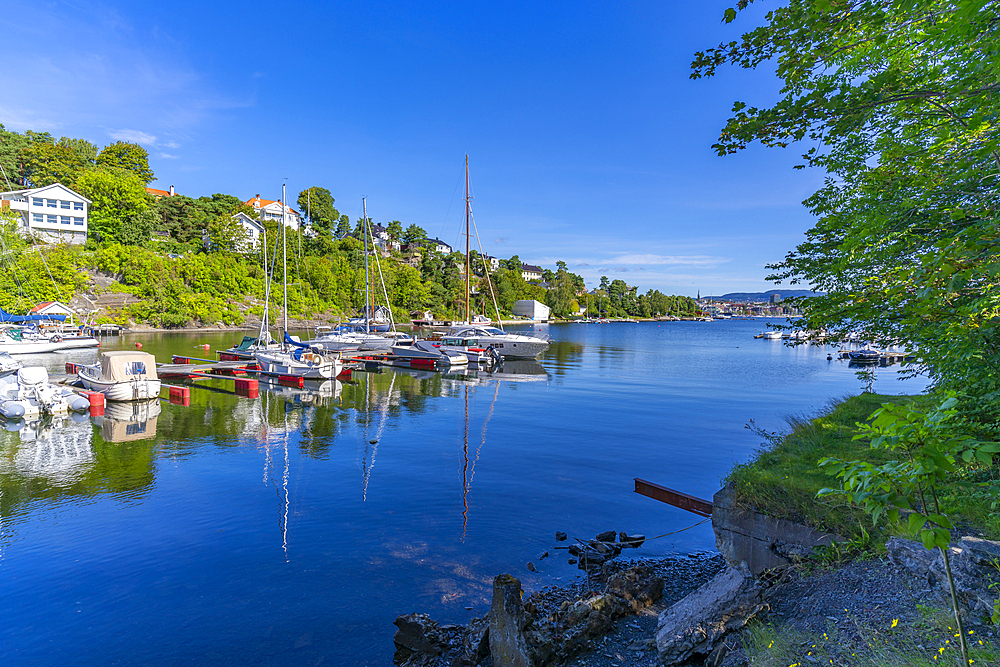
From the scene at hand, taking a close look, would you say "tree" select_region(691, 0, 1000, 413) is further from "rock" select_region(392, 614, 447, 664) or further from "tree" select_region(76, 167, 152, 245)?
"tree" select_region(76, 167, 152, 245)

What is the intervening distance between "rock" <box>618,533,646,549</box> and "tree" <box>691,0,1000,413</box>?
18.0ft

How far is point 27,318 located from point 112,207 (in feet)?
124

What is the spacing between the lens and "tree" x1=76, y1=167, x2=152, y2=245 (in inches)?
2975

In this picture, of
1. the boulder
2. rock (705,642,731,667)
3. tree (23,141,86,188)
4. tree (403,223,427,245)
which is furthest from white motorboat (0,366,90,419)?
tree (403,223,427,245)

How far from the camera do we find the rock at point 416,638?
6625 millimetres

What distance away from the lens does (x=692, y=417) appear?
22.4 metres

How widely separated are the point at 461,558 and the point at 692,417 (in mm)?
15941

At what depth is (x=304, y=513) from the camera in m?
11.4

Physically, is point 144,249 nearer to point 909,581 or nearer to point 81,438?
point 81,438

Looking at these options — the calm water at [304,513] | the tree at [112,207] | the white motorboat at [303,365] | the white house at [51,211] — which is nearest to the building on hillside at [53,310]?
the white house at [51,211]

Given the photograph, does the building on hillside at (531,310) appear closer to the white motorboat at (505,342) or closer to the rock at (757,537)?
the white motorboat at (505,342)

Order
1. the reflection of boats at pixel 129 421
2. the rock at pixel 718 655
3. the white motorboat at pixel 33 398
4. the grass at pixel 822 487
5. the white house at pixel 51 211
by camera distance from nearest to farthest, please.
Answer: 1. the rock at pixel 718 655
2. the grass at pixel 822 487
3. the reflection of boats at pixel 129 421
4. the white motorboat at pixel 33 398
5. the white house at pixel 51 211

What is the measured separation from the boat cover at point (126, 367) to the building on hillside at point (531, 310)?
379 feet

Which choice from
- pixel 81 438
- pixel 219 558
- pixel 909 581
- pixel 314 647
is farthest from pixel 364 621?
pixel 81 438
